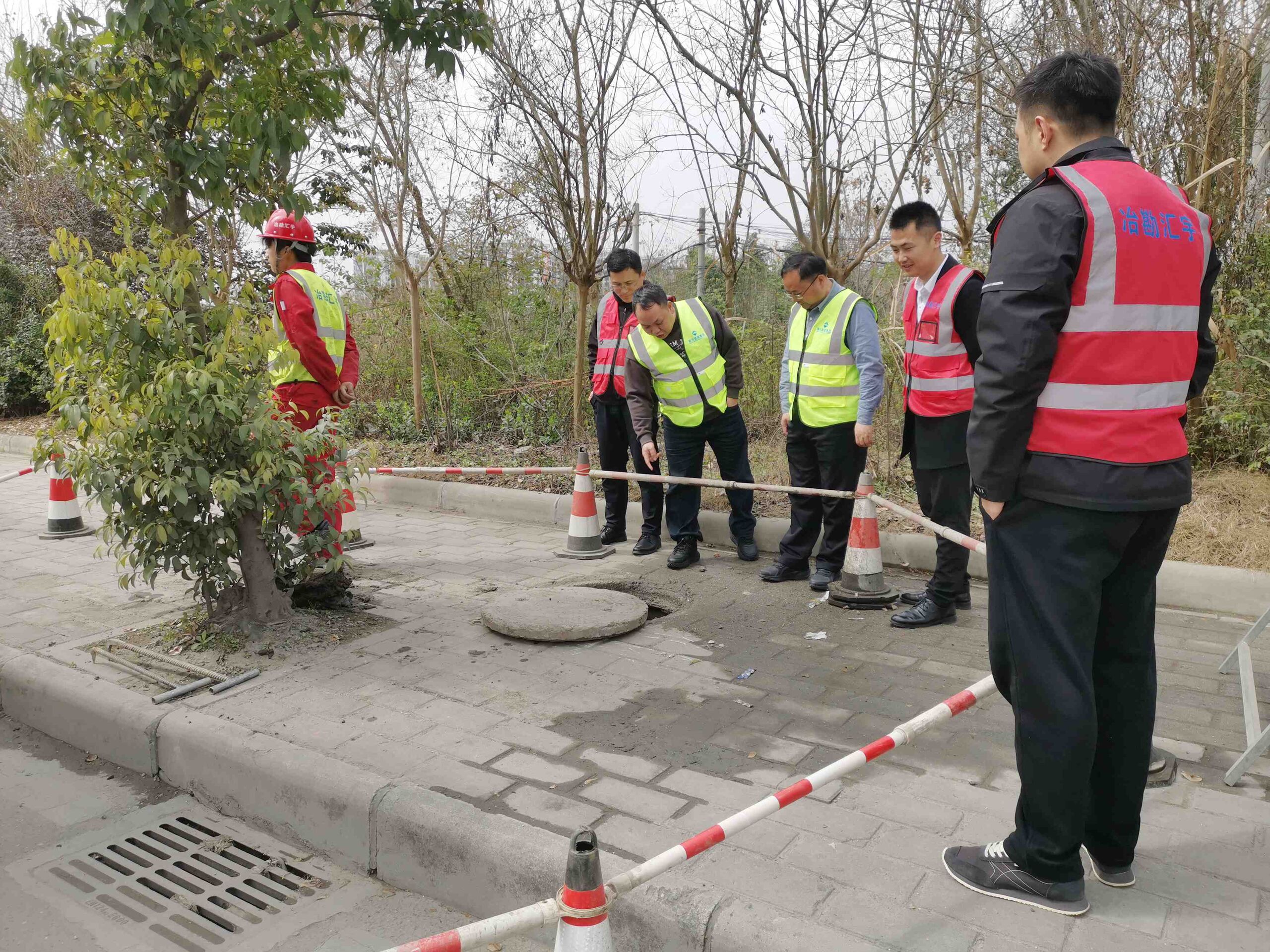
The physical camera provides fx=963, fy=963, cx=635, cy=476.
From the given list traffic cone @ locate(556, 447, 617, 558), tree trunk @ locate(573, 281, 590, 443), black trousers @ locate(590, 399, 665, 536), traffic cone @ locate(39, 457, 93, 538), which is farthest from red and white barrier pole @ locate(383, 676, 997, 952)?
traffic cone @ locate(39, 457, 93, 538)

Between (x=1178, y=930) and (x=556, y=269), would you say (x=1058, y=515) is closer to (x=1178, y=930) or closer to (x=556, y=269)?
(x=1178, y=930)

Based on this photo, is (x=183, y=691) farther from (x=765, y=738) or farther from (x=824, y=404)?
(x=824, y=404)

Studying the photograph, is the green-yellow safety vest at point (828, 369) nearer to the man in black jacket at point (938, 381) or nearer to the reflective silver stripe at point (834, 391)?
the reflective silver stripe at point (834, 391)

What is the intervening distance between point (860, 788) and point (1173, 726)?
4.71 ft

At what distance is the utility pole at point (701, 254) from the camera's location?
9.86 m

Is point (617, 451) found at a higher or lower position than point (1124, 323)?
lower

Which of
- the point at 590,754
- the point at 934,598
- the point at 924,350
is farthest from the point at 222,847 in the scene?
the point at 924,350

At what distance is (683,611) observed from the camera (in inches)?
214

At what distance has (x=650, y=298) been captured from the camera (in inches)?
243

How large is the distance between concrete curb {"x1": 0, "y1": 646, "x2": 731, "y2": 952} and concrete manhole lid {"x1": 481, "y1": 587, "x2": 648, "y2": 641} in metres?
1.45

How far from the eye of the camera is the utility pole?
9.86m

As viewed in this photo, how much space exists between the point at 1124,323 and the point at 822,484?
359 centimetres

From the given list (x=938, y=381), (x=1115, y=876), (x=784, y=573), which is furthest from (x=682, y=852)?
(x=784, y=573)

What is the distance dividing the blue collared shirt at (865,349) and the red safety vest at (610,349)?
5.05 ft
